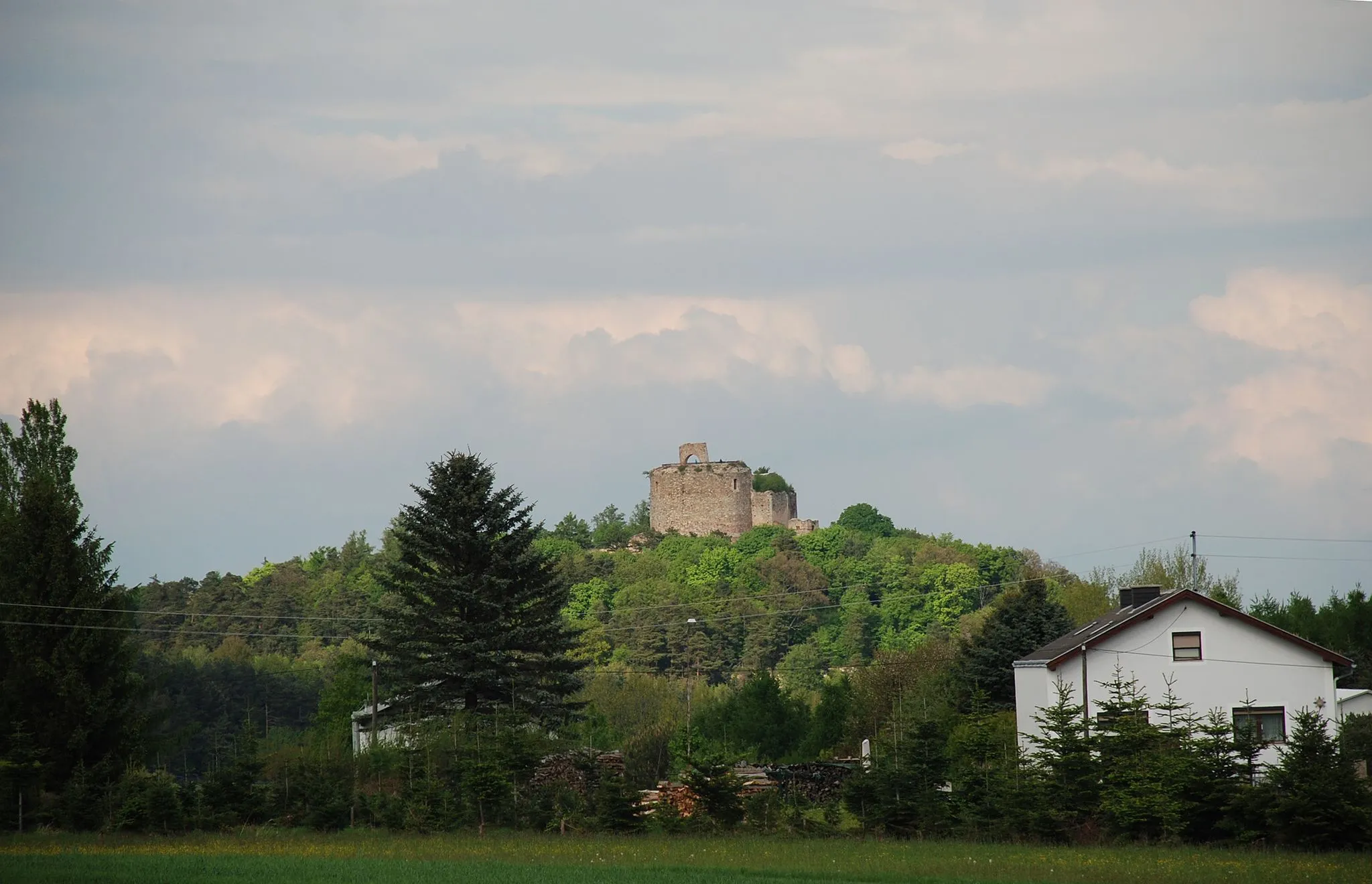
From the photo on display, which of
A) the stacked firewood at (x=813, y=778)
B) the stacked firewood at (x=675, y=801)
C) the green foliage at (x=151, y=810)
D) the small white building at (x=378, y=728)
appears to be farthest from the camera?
the small white building at (x=378, y=728)

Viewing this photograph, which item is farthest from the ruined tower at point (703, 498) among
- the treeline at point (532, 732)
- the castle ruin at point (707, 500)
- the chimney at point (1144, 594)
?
the chimney at point (1144, 594)

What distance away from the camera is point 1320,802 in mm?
19984

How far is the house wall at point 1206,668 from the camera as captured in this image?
30.0m

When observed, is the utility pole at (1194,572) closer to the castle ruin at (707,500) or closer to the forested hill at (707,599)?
the forested hill at (707,599)

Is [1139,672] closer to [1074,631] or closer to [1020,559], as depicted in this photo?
[1074,631]

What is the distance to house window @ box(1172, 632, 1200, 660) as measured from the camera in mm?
30469

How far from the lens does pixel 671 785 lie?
25609 mm

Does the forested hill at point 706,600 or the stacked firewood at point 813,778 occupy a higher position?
the forested hill at point 706,600

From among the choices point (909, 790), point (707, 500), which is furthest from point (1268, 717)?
point (707, 500)

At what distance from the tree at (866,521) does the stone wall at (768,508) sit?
161 inches

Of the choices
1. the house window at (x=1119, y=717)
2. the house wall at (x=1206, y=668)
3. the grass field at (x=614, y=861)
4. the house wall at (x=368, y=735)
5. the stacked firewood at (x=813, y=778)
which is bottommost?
the grass field at (x=614, y=861)

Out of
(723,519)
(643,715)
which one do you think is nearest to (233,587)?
(723,519)

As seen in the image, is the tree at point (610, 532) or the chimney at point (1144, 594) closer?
the chimney at point (1144, 594)

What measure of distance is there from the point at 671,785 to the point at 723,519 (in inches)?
3233
